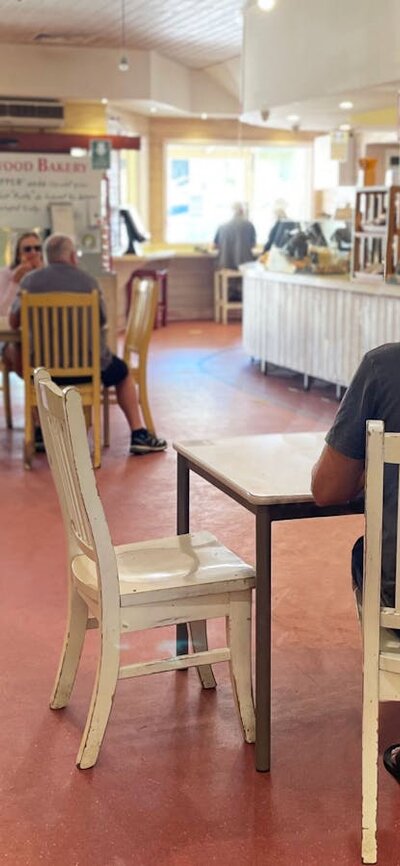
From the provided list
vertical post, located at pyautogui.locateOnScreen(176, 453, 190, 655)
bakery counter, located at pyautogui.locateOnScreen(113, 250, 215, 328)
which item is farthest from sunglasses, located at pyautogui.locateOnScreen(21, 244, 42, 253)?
bakery counter, located at pyautogui.locateOnScreen(113, 250, 215, 328)

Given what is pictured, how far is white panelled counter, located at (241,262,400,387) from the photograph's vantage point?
7.14 m

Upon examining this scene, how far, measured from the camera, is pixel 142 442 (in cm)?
600

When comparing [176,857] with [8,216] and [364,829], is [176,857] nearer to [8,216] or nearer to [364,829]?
[364,829]

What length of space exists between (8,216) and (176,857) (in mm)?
6405

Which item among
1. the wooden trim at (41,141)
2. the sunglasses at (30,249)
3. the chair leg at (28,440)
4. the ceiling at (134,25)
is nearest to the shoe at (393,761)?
the chair leg at (28,440)

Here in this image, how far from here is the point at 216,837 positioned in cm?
230

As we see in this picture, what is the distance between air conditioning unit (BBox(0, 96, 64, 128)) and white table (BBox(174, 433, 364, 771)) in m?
9.34

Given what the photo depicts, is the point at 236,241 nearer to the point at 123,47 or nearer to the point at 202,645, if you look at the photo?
the point at 123,47

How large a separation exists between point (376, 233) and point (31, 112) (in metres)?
5.52

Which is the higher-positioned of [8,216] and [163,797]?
[8,216]

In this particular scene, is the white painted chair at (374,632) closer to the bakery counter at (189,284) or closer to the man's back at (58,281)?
the man's back at (58,281)

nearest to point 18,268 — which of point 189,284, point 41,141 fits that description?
point 41,141

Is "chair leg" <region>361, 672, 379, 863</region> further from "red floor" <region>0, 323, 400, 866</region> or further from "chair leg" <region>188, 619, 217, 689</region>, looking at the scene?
"chair leg" <region>188, 619, 217, 689</region>

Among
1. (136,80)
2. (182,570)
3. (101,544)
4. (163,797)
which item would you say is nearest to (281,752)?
(163,797)
